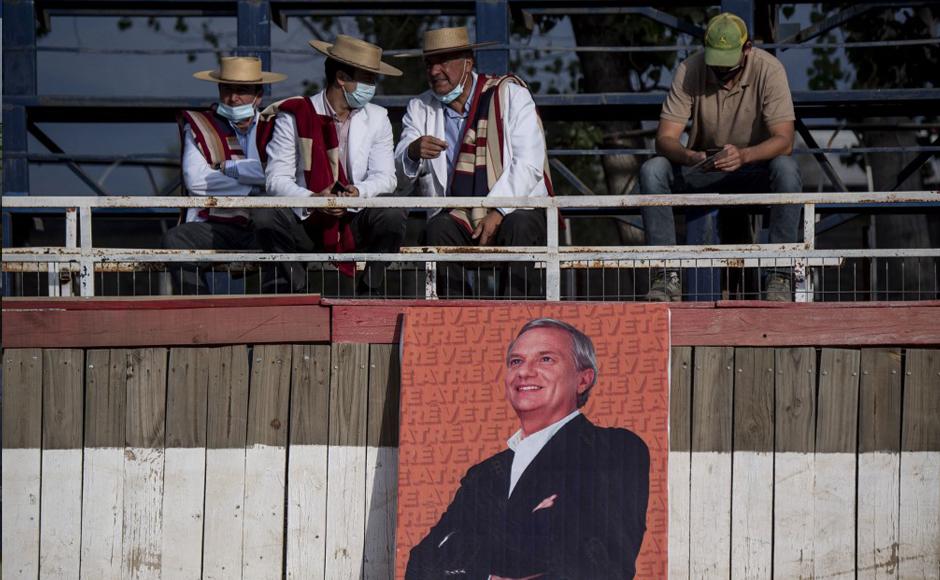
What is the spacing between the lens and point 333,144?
7859 millimetres

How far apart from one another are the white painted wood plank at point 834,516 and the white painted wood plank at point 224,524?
273 centimetres

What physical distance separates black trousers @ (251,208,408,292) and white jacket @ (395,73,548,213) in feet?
1.37

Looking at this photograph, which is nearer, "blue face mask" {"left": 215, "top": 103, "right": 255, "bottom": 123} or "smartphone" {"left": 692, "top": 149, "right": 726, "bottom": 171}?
"smartphone" {"left": 692, "top": 149, "right": 726, "bottom": 171}

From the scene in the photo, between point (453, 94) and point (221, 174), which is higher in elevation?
point (453, 94)

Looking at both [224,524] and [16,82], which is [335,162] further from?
[16,82]

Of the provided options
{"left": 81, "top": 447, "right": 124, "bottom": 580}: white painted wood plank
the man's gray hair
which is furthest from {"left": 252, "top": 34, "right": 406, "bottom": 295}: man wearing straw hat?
{"left": 81, "top": 447, "right": 124, "bottom": 580}: white painted wood plank

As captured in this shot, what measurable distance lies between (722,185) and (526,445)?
2.20 meters

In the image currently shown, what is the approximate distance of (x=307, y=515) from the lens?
664 cm

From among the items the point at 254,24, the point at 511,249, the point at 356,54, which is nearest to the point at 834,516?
the point at 511,249

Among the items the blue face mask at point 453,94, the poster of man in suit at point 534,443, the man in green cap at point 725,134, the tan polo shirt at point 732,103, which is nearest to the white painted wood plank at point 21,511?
the poster of man in suit at point 534,443

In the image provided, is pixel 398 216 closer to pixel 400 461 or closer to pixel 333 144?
pixel 333 144

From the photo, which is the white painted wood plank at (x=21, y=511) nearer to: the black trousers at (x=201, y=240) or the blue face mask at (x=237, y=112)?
the black trousers at (x=201, y=240)

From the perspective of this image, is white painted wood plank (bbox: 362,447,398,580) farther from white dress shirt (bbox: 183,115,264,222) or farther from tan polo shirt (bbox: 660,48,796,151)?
tan polo shirt (bbox: 660,48,796,151)

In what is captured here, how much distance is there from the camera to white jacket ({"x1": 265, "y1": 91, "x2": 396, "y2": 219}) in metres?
7.77
